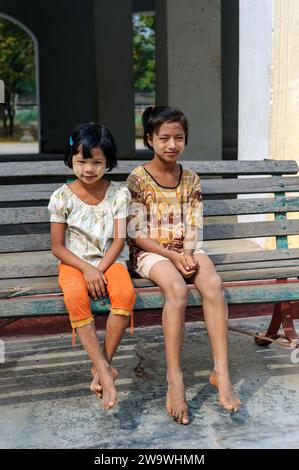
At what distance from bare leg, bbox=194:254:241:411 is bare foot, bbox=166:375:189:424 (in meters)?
0.16

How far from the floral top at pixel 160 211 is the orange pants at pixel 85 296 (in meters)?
A: 0.37

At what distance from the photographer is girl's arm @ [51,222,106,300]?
9.05 feet

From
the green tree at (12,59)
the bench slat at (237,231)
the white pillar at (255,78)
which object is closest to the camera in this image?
the bench slat at (237,231)

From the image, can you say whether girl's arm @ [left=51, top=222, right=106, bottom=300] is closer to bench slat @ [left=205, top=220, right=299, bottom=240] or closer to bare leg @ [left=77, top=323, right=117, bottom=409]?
bare leg @ [left=77, top=323, right=117, bottom=409]

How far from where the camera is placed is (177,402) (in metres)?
2.69

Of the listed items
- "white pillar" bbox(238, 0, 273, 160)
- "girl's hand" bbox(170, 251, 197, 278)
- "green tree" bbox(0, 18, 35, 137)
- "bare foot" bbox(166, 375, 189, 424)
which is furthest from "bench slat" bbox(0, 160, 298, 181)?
"green tree" bbox(0, 18, 35, 137)

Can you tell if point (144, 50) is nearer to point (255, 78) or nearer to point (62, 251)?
point (255, 78)

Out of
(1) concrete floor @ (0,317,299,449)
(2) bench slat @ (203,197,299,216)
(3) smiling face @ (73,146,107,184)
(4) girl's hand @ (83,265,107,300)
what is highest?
(3) smiling face @ (73,146,107,184)

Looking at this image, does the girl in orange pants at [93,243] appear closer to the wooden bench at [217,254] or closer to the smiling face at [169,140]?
the wooden bench at [217,254]

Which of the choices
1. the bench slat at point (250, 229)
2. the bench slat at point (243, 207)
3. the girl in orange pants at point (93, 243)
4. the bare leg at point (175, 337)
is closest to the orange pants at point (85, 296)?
the girl in orange pants at point (93, 243)

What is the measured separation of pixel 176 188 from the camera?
3205mm

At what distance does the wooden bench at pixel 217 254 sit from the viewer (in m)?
2.82
